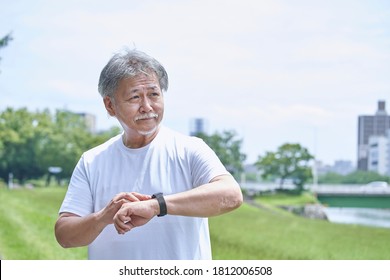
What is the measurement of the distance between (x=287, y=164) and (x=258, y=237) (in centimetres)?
43

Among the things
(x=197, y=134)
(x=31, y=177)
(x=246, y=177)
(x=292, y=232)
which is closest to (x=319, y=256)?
(x=292, y=232)

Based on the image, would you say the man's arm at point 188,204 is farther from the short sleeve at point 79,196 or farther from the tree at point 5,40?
the tree at point 5,40

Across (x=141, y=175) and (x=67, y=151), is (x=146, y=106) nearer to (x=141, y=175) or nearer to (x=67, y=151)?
(x=141, y=175)

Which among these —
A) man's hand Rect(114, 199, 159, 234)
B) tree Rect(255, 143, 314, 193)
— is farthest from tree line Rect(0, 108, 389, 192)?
man's hand Rect(114, 199, 159, 234)

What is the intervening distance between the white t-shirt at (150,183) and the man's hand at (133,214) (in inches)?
4.1

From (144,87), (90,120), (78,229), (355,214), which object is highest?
(144,87)

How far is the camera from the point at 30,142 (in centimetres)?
288

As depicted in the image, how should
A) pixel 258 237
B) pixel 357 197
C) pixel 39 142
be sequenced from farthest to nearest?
pixel 258 237 → pixel 39 142 → pixel 357 197

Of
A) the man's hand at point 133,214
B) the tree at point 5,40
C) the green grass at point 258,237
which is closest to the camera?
the man's hand at point 133,214

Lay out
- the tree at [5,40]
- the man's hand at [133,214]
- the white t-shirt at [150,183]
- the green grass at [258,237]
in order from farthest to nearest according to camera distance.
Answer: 1. the green grass at [258,237]
2. the tree at [5,40]
3. the white t-shirt at [150,183]
4. the man's hand at [133,214]

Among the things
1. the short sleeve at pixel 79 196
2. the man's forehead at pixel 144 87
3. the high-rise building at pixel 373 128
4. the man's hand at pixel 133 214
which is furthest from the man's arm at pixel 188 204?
the high-rise building at pixel 373 128

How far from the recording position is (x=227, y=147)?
2.62m

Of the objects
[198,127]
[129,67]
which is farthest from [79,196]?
[198,127]

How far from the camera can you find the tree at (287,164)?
2664 millimetres
